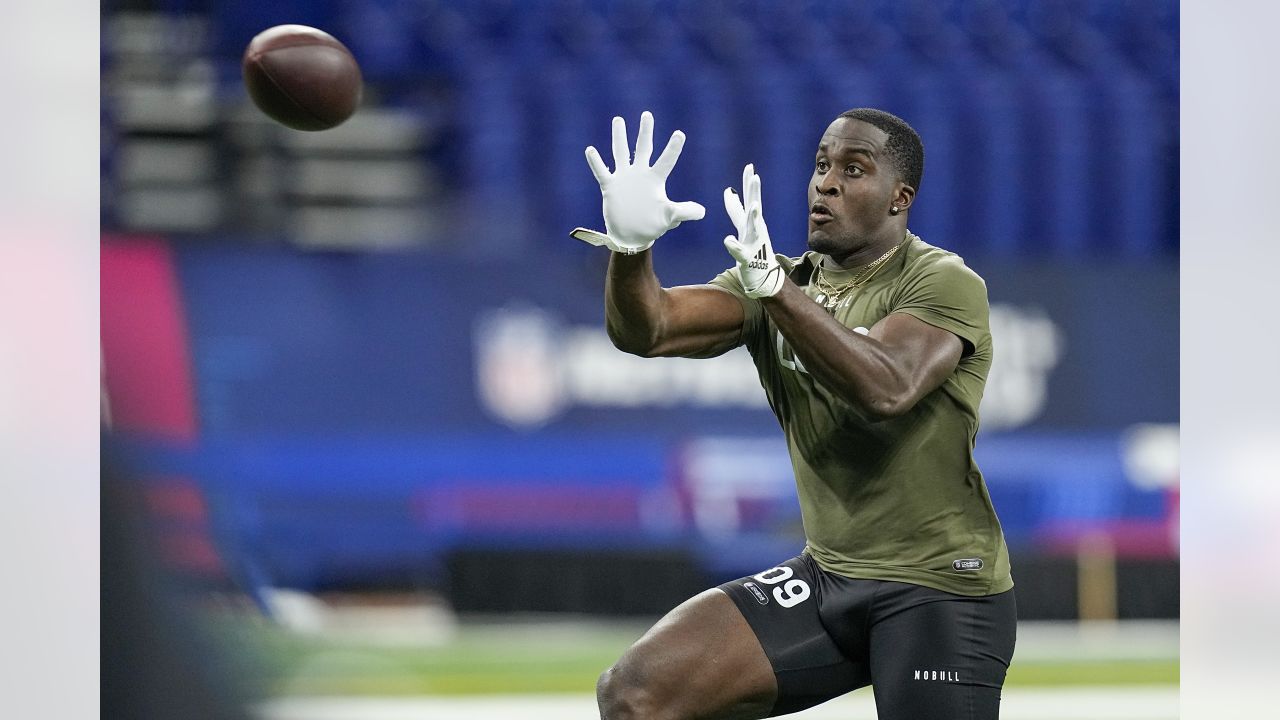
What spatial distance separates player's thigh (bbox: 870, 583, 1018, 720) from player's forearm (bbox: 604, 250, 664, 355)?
633 mm

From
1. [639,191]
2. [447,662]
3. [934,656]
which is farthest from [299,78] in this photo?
[934,656]

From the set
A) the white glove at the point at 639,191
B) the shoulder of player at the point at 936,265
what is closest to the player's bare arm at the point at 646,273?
the white glove at the point at 639,191

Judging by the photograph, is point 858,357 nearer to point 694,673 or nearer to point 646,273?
point 646,273

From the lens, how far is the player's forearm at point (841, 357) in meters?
2.23

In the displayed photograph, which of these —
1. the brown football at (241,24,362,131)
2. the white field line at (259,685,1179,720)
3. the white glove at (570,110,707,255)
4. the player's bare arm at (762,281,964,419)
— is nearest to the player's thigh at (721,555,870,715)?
the player's bare arm at (762,281,964,419)

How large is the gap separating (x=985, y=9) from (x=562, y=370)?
2.19 meters

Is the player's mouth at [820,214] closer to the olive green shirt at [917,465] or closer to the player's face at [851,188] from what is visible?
the player's face at [851,188]

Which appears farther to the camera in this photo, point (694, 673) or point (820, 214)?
point (820, 214)

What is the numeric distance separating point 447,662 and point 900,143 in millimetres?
2749

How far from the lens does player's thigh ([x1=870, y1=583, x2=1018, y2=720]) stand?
2.42 meters

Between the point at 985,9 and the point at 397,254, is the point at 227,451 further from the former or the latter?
the point at 985,9

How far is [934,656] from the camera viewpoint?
7.98 ft

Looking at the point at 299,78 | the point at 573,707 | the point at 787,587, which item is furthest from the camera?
the point at 573,707
